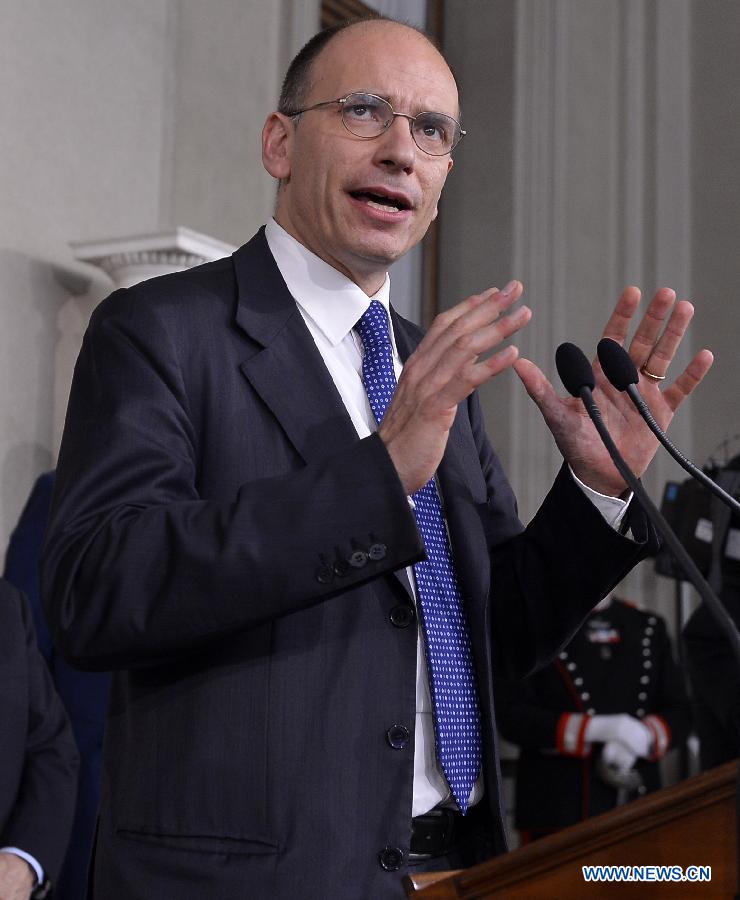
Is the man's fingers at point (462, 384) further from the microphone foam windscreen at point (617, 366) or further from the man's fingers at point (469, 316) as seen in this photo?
the microphone foam windscreen at point (617, 366)

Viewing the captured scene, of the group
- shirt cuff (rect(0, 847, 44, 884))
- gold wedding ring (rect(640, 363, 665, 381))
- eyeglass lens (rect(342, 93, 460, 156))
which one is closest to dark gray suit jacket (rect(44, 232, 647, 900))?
gold wedding ring (rect(640, 363, 665, 381))

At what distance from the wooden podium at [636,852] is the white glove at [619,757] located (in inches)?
141

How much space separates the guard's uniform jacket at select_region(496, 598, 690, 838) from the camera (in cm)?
477

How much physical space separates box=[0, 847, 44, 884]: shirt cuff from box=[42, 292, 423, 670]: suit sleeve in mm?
1675

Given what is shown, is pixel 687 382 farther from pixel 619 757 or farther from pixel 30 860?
pixel 619 757

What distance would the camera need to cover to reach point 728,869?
126 centimetres

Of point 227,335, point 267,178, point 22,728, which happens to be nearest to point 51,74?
point 267,178

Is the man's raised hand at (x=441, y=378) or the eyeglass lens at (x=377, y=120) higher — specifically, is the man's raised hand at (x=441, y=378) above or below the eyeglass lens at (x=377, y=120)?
below

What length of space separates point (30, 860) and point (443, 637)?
68.8 inches

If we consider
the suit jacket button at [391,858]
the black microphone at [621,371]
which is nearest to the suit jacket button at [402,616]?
the suit jacket button at [391,858]

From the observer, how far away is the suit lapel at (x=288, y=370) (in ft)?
5.38

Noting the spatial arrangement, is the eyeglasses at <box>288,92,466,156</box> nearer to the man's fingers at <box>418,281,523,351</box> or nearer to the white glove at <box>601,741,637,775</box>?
the man's fingers at <box>418,281,523,351</box>

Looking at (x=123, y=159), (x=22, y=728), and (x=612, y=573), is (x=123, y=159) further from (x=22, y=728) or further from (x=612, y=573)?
(x=612, y=573)

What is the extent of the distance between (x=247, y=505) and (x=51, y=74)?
2.96m
